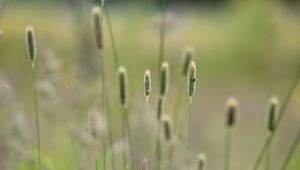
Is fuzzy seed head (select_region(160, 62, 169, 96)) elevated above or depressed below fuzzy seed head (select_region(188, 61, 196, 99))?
below

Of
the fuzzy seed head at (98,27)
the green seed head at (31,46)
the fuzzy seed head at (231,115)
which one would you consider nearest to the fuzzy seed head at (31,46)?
the green seed head at (31,46)

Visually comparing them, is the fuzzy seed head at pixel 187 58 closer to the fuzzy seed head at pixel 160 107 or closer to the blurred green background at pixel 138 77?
the blurred green background at pixel 138 77

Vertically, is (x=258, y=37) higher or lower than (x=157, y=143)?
lower

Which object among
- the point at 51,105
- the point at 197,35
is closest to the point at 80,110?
the point at 51,105

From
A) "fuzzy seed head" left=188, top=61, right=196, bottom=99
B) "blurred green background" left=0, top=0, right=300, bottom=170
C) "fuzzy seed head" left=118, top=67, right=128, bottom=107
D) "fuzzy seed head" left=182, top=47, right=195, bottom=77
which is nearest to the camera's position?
"fuzzy seed head" left=188, top=61, right=196, bottom=99

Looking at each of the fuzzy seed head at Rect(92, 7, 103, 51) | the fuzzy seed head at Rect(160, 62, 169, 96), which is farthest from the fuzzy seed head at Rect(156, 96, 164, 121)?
the fuzzy seed head at Rect(92, 7, 103, 51)

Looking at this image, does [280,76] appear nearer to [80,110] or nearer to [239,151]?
[239,151]

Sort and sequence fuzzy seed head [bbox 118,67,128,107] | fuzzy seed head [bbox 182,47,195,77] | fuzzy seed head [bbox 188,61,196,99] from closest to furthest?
fuzzy seed head [bbox 188,61,196,99] < fuzzy seed head [bbox 118,67,128,107] < fuzzy seed head [bbox 182,47,195,77]

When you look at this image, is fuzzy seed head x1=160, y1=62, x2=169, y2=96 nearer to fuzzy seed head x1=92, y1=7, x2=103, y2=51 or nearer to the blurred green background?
fuzzy seed head x1=92, y1=7, x2=103, y2=51

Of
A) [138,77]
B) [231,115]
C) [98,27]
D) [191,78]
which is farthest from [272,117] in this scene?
[138,77]
